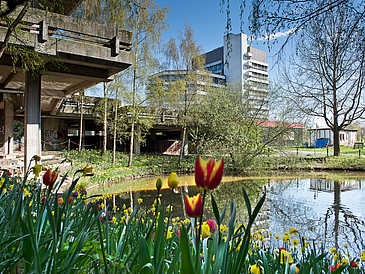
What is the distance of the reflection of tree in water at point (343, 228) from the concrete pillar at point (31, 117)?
616cm

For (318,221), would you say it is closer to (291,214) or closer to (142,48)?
(291,214)

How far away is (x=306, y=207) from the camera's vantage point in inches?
249

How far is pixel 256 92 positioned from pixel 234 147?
3.33 m

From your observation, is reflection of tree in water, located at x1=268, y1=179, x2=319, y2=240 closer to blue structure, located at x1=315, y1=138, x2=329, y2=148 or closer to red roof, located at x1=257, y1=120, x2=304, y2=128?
red roof, located at x1=257, y1=120, x2=304, y2=128

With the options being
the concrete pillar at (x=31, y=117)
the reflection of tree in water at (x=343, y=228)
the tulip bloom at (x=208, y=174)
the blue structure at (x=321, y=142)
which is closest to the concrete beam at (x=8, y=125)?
the concrete pillar at (x=31, y=117)

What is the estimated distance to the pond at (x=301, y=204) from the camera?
4.43 m

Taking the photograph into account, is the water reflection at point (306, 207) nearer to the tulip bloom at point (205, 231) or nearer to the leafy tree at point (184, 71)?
the tulip bloom at point (205, 231)

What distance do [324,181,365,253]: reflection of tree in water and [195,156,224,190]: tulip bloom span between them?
11.8 ft

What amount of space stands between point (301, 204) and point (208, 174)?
6884 millimetres

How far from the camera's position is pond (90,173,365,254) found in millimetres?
4426

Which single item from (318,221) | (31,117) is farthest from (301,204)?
(31,117)

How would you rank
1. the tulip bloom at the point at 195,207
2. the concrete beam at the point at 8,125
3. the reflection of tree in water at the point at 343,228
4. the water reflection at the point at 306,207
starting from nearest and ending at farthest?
the tulip bloom at the point at 195,207 → the reflection of tree in water at the point at 343,228 → the water reflection at the point at 306,207 → the concrete beam at the point at 8,125

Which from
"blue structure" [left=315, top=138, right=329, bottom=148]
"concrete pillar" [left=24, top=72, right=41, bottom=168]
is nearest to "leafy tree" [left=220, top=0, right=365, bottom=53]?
"concrete pillar" [left=24, top=72, right=41, bottom=168]

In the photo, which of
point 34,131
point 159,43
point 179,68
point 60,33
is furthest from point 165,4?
point 34,131
